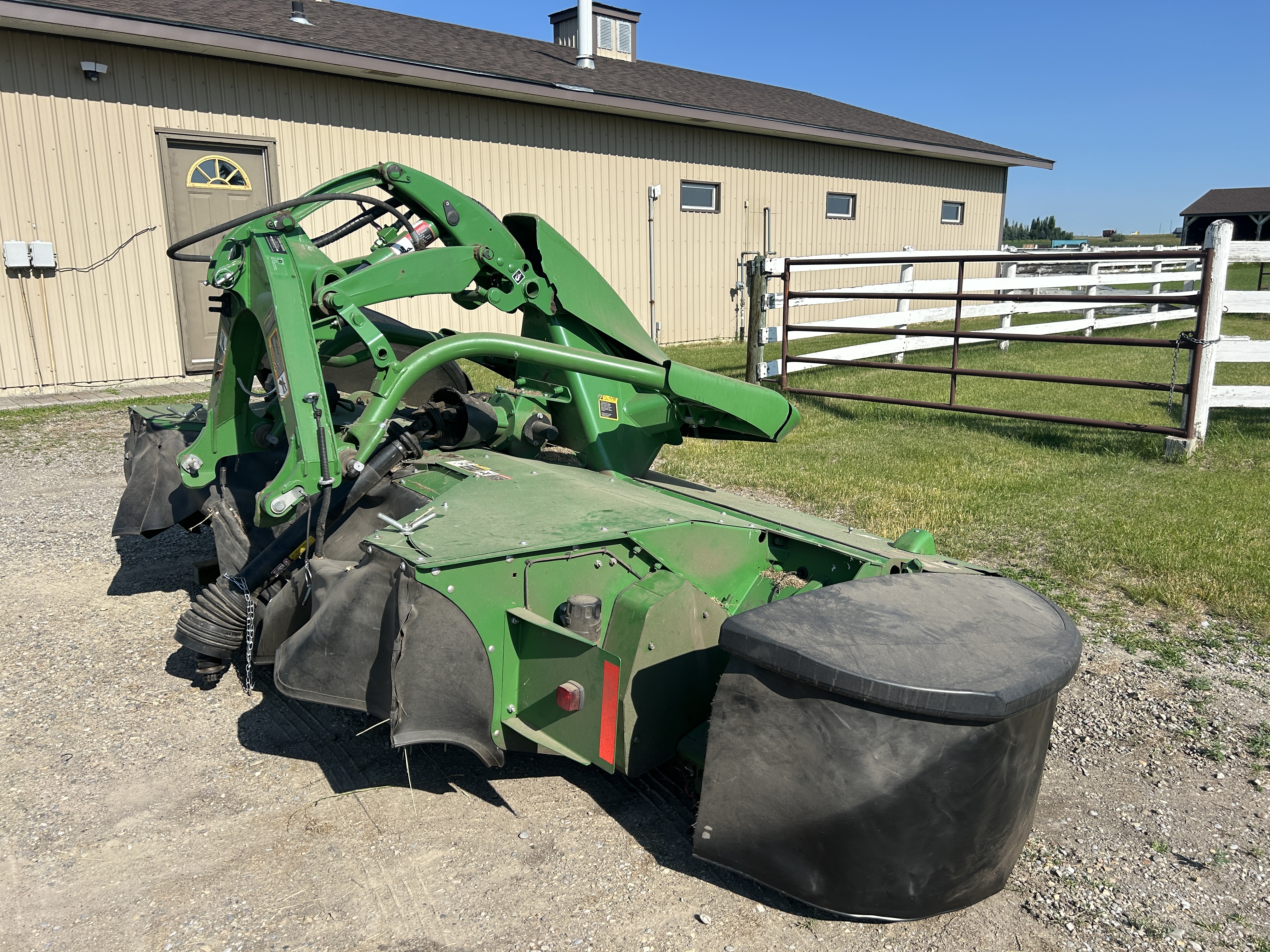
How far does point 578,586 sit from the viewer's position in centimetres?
289

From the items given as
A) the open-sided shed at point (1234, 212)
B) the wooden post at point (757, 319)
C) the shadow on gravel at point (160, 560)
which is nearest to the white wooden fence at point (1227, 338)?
the wooden post at point (757, 319)

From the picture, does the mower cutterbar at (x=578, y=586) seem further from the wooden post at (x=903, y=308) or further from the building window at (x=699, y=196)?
the building window at (x=699, y=196)

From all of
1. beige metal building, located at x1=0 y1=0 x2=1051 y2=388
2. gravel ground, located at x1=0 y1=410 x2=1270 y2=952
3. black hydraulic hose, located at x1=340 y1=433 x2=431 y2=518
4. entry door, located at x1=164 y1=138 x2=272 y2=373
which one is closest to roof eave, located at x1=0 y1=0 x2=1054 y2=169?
beige metal building, located at x1=0 y1=0 x2=1051 y2=388

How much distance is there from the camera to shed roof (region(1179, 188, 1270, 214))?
50812 millimetres

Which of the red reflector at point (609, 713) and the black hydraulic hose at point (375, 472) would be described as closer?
the red reflector at point (609, 713)

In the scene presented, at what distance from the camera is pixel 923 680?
223 centimetres

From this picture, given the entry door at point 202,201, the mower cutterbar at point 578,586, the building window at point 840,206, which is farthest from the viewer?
the building window at point 840,206

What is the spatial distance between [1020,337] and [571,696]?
6601mm

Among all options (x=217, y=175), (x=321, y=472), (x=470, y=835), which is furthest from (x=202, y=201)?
(x=470, y=835)

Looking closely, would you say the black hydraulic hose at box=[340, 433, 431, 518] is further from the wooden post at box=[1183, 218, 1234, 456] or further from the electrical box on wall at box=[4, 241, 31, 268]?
the electrical box on wall at box=[4, 241, 31, 268]

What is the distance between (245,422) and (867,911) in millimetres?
3126

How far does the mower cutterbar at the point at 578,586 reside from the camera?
2344 millimetres

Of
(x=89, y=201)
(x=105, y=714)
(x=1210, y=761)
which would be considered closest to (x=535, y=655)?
(x=105, y=714)

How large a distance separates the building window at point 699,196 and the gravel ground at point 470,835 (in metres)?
12.4
